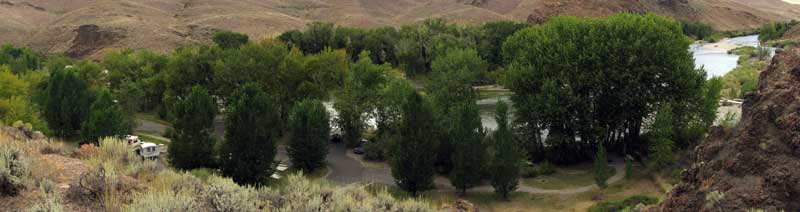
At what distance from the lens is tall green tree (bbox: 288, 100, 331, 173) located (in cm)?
4497

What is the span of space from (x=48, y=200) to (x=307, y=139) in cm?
3481

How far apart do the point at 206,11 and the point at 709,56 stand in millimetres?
116941

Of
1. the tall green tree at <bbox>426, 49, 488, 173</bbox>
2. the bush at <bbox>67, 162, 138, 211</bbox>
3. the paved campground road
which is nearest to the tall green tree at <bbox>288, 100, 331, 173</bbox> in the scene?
the paved campground road

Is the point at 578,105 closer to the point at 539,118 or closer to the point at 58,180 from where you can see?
the point at 539,118

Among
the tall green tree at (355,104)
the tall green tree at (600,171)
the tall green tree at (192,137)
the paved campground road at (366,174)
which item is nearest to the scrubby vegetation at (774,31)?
the paved campground road at (366,174)

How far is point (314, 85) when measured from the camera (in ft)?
187

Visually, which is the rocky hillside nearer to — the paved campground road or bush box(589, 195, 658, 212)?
bush box(589, 195, 658, 212)

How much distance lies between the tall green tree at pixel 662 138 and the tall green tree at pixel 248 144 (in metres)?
25.6

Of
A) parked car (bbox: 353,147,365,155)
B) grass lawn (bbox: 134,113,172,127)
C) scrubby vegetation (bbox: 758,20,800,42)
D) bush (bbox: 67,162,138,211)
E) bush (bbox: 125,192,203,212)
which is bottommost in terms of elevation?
grass lawn (bbox: 134,113,172,127)

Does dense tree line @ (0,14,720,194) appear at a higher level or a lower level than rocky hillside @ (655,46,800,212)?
lower

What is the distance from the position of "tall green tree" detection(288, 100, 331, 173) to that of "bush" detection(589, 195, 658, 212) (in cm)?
2009

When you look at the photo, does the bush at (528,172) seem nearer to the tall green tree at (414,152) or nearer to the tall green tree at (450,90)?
the tall green tree at (450,90)

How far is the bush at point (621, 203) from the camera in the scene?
112 ft

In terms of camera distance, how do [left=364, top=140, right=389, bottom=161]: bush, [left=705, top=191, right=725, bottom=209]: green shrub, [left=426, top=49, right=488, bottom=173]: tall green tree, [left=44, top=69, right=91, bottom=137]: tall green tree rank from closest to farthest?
[left=705, top=191, right=725, bottom=209]: green shrub → [left=426, top=49, right=488, bottom=173]: tall green tree → [left=364, top=140, right=389, bottom=161]: bush → [left=44, top=69, right=91, bottom=137]: tall green tree
